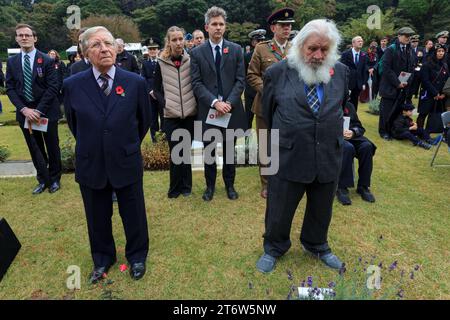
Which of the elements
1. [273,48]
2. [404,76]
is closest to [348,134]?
[273,48]

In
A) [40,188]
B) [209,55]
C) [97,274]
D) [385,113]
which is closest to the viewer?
[97,274]

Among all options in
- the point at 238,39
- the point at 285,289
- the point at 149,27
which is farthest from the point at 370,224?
the point at 149,27

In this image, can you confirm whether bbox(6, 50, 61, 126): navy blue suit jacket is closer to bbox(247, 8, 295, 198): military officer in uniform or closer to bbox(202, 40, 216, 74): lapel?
bbox(202, 40, 216, 74): lapel

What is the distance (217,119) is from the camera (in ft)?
14.9

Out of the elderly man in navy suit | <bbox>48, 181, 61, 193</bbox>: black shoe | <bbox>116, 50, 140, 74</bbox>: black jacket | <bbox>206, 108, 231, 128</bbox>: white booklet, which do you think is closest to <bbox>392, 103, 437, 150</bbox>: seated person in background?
<bbox>206, 108, 231, 128</bbox>: white booklet

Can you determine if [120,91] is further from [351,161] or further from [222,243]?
[351,161]

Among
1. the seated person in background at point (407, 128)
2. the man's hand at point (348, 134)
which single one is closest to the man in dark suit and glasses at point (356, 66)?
the seated person in background at point (407, 128)

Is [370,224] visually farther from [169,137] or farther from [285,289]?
Result: [169,137]

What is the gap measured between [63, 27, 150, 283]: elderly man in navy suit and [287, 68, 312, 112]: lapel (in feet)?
4.27

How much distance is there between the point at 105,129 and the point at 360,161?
3.64 metres

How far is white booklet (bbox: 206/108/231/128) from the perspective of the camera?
453 centimetres

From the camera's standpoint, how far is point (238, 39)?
1759 inches

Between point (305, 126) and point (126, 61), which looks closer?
point (305, 126)

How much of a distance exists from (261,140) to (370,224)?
1.81m
